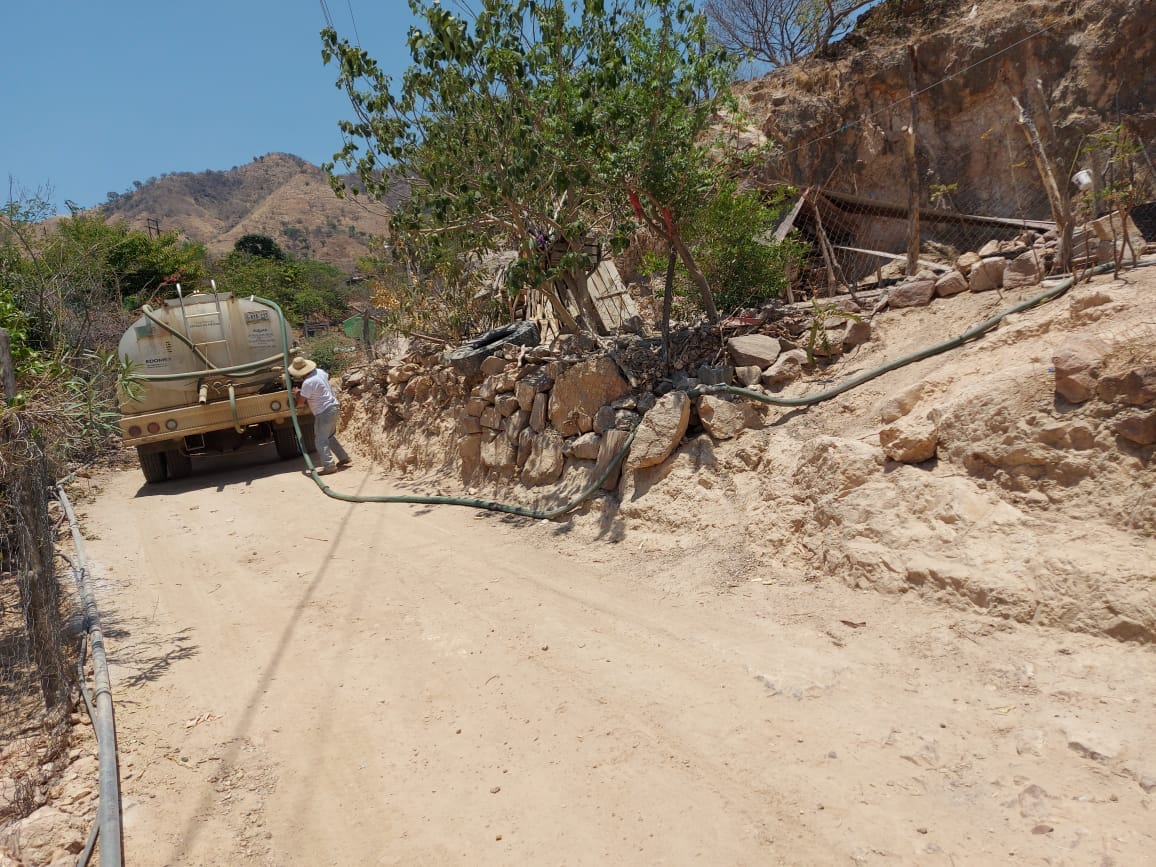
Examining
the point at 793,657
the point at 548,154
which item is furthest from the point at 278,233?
the point at 793,657

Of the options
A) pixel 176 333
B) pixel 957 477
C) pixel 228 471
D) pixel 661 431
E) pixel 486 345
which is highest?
pixel 176 333

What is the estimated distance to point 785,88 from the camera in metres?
13.1

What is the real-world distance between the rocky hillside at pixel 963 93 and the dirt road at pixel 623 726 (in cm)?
867

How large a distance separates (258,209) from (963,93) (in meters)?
63.0

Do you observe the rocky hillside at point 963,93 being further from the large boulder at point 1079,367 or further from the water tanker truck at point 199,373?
the water tanker truck at point 199,373

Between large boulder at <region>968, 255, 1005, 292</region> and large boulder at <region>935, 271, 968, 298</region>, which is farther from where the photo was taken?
large boulder at <region>935, 271, 968, 298</region>

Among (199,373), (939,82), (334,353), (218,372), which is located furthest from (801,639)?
(334,353)

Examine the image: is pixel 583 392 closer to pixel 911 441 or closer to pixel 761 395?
pixel 761 395

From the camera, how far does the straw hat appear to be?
28.7 ft

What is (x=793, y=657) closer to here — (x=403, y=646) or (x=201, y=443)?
(x=403, y=646)

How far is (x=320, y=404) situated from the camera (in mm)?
8516

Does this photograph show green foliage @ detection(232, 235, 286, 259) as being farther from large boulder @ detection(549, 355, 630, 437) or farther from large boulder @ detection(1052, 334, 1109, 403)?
large boulder @ detection(1052, 334, 1109, 403)

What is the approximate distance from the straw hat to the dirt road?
431 centimetres

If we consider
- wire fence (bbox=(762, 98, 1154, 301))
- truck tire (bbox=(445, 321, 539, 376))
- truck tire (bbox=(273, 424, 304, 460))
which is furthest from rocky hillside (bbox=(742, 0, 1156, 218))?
truck tire (bbox=(273, 424, 304, 460))
